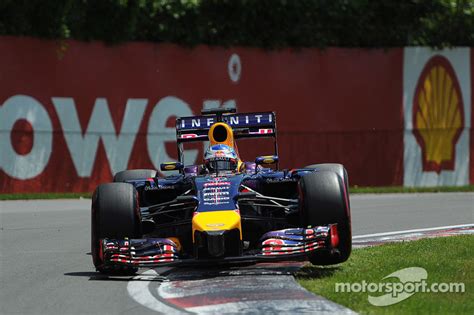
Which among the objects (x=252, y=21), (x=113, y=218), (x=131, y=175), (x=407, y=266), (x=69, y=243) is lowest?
(x=69, y=243)

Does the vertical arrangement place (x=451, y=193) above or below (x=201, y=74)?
below

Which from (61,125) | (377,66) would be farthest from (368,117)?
(61,125)

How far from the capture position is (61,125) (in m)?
20.5

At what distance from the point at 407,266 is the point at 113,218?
2786 millimetres

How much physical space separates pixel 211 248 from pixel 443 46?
51.0 feet

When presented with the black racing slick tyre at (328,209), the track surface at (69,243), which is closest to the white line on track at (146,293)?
the track surface at (69,243)

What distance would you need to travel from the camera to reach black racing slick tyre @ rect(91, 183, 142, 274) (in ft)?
35.4

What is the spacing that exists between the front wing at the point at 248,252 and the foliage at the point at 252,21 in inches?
434

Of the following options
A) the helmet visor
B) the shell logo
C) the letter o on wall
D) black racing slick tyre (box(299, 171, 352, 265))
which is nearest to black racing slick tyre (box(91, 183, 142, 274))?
the helmet visor

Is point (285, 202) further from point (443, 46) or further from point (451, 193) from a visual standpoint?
point (443, 46)

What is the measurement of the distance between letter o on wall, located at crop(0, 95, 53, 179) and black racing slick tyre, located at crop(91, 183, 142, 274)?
942 cm

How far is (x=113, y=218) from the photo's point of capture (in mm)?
10812

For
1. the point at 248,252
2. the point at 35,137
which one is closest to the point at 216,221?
the point at 248,252

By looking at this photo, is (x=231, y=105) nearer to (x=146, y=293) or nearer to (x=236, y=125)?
(x=236, y=125)
